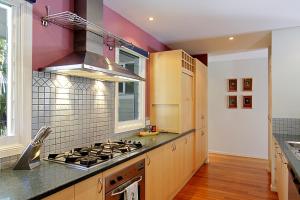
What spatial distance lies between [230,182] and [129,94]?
228 cm

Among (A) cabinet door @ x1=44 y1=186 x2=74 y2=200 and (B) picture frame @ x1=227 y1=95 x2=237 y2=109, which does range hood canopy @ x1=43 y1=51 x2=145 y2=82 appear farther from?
(B) picture frame @ x1=227 y1=95 x2=237 y2=109

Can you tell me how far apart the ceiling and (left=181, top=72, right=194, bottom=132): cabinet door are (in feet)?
2.50

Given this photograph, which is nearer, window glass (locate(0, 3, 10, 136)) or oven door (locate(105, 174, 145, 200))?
window glass (locate(0, 3, 10, 136))

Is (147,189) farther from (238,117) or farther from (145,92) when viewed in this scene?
(238,117)

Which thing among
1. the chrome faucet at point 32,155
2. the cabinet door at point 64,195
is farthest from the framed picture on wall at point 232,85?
the cabinet door at point 64,195

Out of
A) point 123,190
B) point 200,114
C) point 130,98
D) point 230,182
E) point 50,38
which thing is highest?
point 50,38

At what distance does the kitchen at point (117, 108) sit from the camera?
162cm

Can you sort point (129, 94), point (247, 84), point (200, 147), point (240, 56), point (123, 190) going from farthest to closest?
1. point (247, 84)
2. point (240, 56)
3. point (200, 147)
4. point (129, 94)
5. point (123, 190)

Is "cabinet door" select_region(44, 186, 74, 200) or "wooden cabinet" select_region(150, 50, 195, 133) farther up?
"wooden cabinet" select_region(150, 50, 195, 133)

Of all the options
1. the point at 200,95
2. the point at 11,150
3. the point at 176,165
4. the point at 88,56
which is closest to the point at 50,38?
the point at 88,56

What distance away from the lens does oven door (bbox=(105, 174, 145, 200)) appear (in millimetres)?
1718

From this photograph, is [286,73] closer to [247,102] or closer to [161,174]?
[247,102]

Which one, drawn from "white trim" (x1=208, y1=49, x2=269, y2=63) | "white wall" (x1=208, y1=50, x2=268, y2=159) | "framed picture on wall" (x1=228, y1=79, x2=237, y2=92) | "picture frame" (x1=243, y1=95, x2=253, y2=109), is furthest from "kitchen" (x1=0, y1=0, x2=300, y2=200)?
"picture frame" (x1=243, y1=95, x2=253, y2=109)

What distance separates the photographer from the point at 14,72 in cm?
164
